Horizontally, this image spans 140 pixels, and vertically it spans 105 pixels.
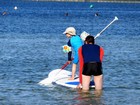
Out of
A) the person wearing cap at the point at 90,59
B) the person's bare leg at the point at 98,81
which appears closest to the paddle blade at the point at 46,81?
the person's bare leg at the point at 98,81

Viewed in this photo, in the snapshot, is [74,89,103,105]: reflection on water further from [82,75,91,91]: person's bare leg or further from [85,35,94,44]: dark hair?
[85,35,94,44]: dark hair

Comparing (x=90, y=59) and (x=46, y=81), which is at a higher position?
(x=90, y=59)

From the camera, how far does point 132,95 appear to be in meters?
22.1

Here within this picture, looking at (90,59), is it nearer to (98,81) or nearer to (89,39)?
(89,39)

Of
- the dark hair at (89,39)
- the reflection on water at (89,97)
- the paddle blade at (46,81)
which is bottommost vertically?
the reflection on water at (89,97)

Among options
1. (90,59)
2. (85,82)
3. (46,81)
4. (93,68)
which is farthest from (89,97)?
(46,81)

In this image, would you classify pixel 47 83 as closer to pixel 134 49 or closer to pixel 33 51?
pixel 33 51

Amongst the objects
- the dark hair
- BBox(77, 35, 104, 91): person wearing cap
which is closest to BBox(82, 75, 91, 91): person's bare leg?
BBox(77, 35, 104, 91): person wearing cap

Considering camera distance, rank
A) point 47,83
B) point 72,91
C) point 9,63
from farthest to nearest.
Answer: point 9,63, point 47,83, point 72,91

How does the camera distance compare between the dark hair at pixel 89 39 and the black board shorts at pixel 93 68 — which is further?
the dark hair at pixel 89 39

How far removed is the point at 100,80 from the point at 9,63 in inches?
403

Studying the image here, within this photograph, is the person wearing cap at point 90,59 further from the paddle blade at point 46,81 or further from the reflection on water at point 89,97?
the paddle blade at point 46,81

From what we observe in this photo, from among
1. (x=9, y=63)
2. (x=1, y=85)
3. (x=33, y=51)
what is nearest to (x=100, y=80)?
(x=1, y=85)

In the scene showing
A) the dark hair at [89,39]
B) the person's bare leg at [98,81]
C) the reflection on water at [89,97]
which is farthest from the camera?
the person's bare leg at [98,81]
